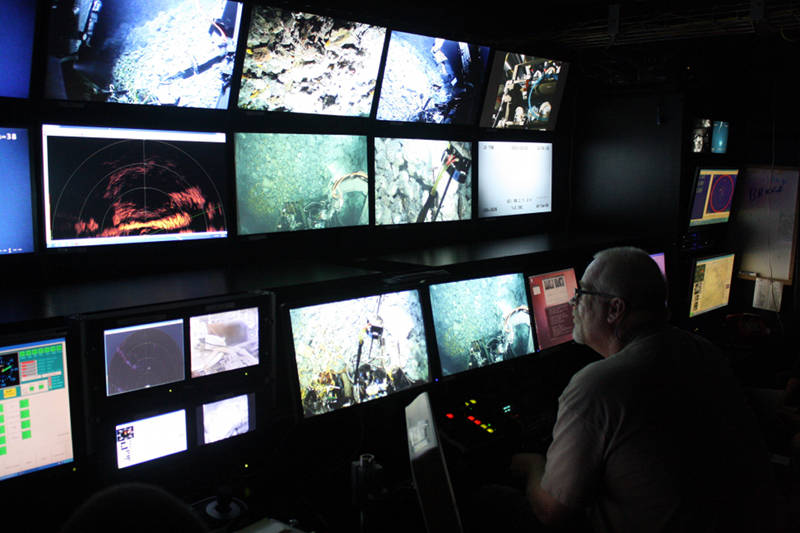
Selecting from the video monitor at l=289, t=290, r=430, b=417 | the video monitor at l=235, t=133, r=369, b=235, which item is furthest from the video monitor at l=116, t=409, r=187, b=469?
the video monitor at l=235, t=133, r=369, b=235

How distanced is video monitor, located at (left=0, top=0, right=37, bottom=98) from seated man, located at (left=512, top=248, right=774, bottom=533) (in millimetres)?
2038

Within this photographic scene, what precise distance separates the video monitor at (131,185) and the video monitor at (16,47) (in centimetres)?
16

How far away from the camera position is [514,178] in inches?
152

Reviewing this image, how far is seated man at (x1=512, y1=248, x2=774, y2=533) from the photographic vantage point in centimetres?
154

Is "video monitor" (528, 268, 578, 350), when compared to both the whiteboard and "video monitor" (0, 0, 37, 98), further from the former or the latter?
"video monitor" (0, 0, 37, 98)

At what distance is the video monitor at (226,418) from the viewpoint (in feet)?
6.17

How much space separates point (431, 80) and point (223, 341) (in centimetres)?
190

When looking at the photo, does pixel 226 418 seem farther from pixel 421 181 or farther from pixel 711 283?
pixel 711 283

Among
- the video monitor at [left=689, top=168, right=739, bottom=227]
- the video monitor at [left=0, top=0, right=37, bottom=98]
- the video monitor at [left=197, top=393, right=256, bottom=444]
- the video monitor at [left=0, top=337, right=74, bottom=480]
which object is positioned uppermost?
the video monitor at [left=0, top=0, right=37, bottom=98]

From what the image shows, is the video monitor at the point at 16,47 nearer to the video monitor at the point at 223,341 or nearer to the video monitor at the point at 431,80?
the video monitor at the point at 223,341

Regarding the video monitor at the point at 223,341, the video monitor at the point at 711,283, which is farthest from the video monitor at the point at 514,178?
the video monitor at the point at 223,341

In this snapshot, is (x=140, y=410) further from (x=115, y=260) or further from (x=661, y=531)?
(x=661, y=531)

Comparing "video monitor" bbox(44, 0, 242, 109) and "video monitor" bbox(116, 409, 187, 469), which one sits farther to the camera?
"video monitor" bbox(44, 0, 242, 109)

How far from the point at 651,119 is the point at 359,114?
7.24 ft
